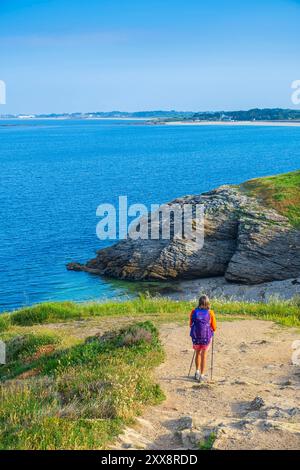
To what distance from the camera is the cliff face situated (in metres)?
39.3

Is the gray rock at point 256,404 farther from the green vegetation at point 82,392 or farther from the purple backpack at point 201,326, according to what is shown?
the purple backpack at point 201,326

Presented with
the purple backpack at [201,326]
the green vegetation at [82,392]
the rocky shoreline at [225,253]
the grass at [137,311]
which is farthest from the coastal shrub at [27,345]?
the rocky shoreline at [225,253]

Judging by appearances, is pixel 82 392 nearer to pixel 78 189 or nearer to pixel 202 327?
pixel 202 327

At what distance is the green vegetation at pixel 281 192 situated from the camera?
4228cm

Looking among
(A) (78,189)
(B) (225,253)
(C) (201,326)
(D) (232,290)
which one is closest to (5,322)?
(C) (201,326)

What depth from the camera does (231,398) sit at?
1244 centimetres

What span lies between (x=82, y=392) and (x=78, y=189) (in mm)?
72153

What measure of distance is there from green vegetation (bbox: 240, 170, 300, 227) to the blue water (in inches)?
456

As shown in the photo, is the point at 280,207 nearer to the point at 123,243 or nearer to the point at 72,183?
the point at 123,243

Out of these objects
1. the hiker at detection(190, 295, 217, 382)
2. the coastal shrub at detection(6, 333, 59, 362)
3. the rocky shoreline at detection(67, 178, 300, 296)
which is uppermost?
the hiker at detection(190, 295, 217, 382)

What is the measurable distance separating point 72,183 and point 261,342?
74446 mm

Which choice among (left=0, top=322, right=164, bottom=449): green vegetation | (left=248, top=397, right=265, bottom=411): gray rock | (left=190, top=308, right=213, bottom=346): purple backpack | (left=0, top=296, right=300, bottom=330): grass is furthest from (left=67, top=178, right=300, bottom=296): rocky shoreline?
(left=248, top=397, right=265, bottom=411): gray rock

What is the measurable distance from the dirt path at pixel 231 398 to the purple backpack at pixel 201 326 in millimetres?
952

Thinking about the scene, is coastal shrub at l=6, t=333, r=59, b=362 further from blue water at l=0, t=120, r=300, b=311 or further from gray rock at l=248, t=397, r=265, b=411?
blue water at l=0, t=120, r=300, b=311
